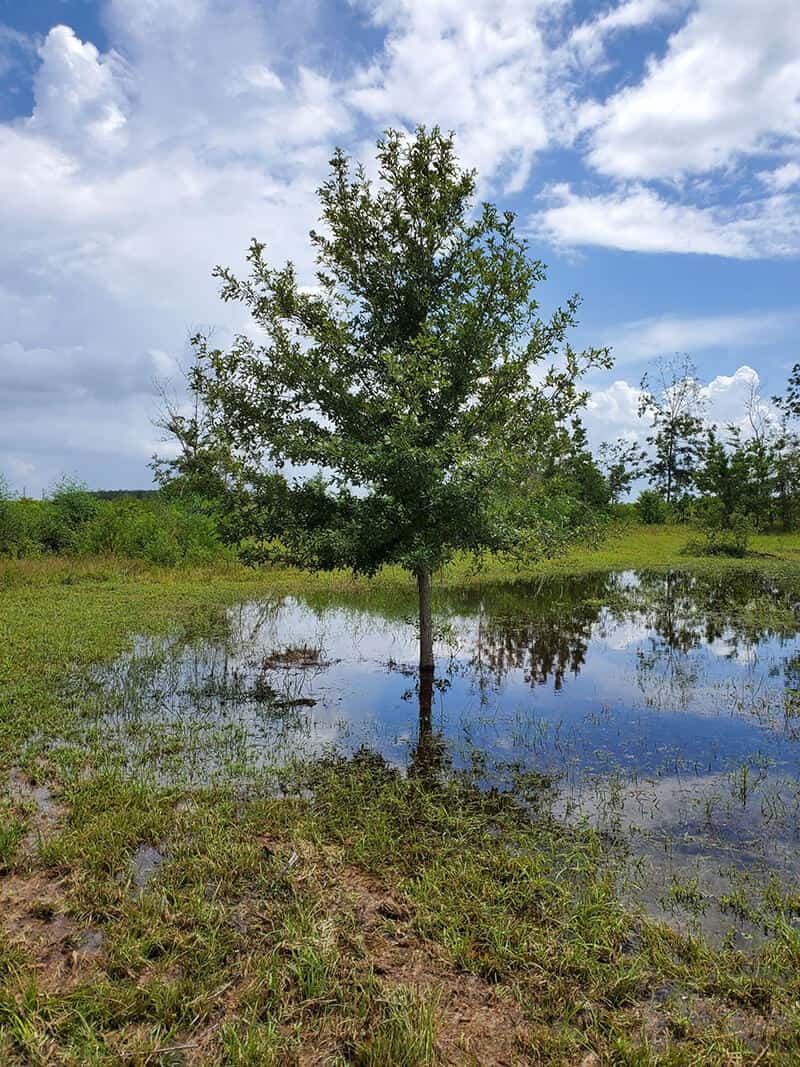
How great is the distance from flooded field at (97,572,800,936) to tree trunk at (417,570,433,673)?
0.47 metres

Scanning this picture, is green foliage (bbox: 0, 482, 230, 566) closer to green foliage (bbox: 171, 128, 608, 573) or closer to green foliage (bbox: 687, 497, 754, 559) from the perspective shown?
green foliage (bbox: 171, 128, 608, 573)

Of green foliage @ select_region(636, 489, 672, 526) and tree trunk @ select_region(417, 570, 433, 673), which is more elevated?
green foliage @ select_region(636, 489, 672, 526)

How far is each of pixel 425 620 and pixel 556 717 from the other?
2841 mm

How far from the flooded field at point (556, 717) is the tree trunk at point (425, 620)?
465 mm

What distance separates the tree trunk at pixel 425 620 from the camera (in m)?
11.2

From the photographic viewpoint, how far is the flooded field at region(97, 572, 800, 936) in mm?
6137

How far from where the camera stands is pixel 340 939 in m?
A: 4.31

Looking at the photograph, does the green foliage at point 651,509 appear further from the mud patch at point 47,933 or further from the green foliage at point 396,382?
the mud patch at point 47,933

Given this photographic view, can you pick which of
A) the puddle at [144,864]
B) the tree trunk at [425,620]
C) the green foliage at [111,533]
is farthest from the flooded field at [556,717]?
the green foliage at [111,533]

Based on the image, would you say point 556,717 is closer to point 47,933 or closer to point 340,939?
point 340,939

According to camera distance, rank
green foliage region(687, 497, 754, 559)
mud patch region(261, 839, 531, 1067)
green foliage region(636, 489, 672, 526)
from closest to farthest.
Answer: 1. mud patch region(261, 839, 531, 1067)
2. green foliage region(687, 497, 754, 559)
3. green foliage region(636, 489, 672, 526)

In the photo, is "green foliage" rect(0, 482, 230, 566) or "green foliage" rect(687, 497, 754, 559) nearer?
"green foliage" rect(0, 482, 230, 566)

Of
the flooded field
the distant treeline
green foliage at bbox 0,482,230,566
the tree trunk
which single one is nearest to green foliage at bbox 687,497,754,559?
the distant treeline

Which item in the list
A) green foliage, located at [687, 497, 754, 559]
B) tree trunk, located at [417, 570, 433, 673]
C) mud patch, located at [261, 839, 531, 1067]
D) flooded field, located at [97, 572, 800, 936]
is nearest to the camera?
mud patch, located at [261, 839, 531, 1067]
